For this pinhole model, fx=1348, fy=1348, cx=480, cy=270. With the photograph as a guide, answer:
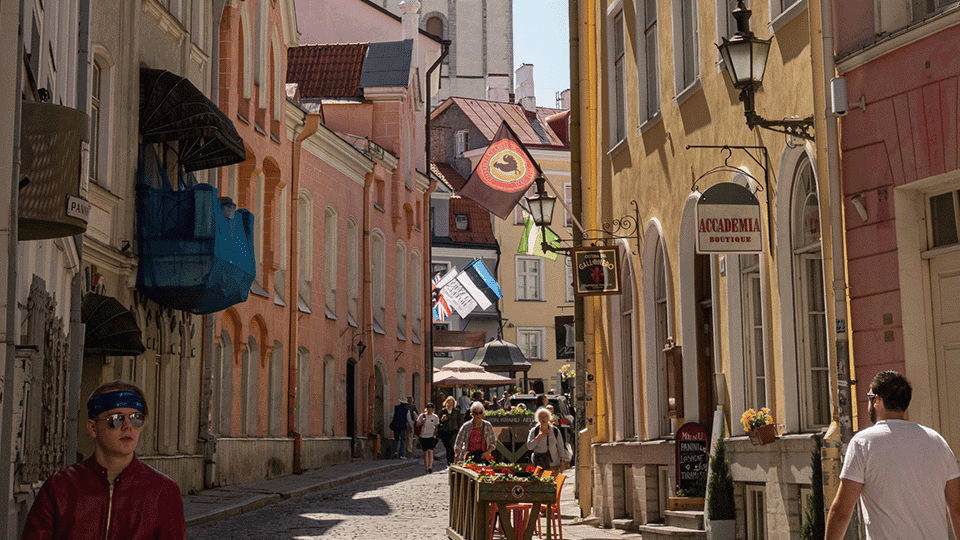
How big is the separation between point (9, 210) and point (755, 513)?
7.33 meters

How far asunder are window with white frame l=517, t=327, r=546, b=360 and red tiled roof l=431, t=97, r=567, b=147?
8.39 meters

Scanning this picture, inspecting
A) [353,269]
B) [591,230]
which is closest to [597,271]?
[591,230]

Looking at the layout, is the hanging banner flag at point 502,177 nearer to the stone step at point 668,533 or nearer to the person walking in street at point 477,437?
the person walking in street at point 477,437

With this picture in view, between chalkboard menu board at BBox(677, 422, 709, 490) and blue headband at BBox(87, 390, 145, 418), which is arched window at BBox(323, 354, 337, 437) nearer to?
chalkboard menu board at BBox(677, 422, 709, 490)

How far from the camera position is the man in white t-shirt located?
611cm

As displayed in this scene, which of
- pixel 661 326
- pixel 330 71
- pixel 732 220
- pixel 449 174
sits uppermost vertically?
pixel 449 174

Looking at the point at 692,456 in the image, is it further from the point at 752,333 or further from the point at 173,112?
the point at 173,112

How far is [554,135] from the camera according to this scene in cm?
6338

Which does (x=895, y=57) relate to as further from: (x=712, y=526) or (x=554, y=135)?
(x=554, y=135)

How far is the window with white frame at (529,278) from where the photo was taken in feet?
196

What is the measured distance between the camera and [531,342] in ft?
196

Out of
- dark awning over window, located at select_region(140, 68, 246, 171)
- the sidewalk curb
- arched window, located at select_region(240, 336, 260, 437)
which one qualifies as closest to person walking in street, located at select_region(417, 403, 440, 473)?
the sidewalk curb

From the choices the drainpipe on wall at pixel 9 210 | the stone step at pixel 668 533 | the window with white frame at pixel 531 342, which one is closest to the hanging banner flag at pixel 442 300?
the window with white frame at pixel 531 342

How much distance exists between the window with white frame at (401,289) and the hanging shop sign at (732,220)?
90.5ft
